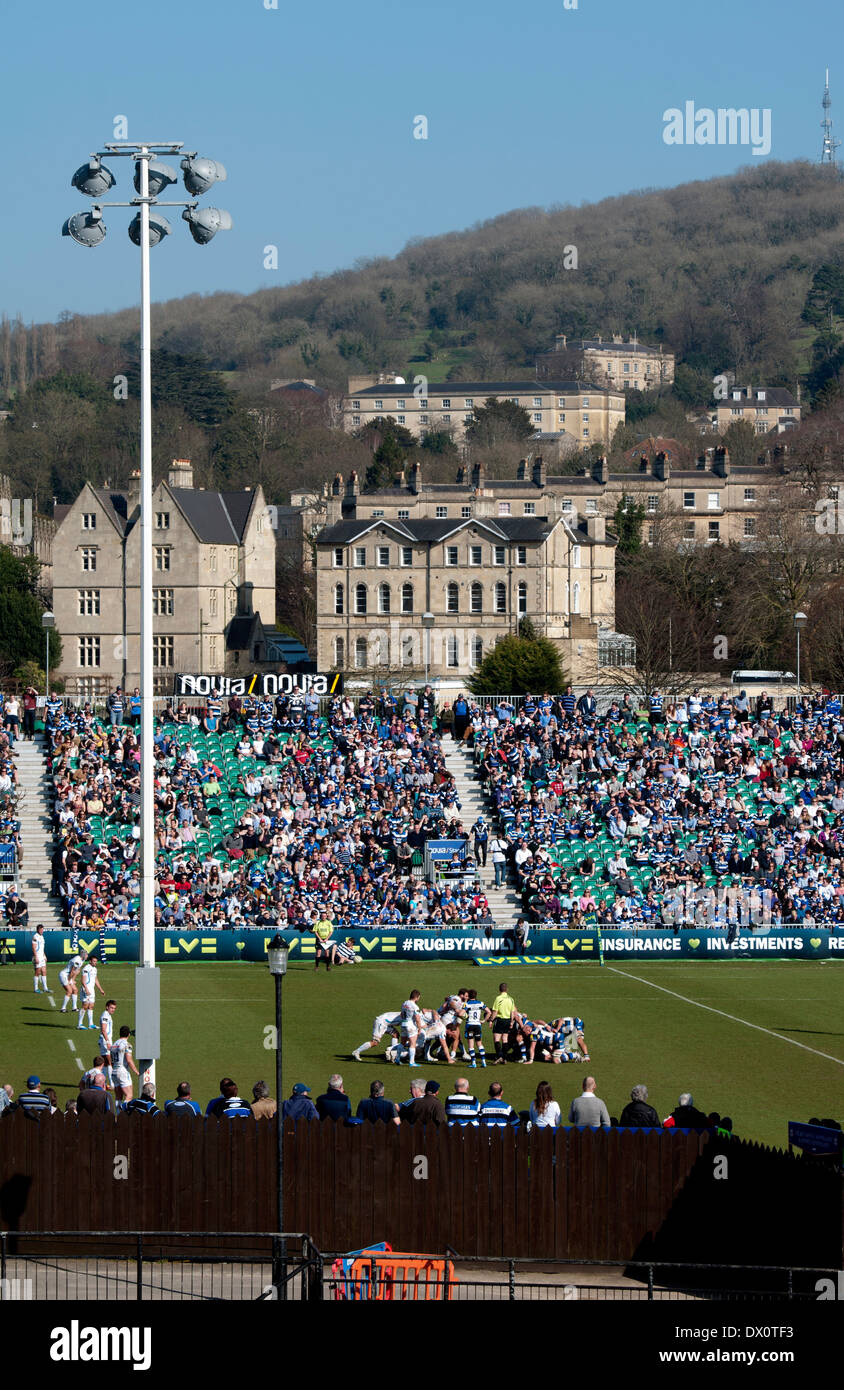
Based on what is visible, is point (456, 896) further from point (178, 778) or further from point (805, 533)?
point (805, 533)

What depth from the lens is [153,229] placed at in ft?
87.5

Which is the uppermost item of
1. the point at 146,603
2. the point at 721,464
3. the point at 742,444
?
the point at 742,444

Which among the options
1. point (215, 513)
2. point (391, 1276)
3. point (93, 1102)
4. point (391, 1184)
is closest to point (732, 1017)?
point (391, 1184)

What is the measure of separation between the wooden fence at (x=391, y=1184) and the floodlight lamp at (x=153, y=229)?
479 inches

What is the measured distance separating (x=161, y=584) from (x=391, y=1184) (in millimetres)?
87742

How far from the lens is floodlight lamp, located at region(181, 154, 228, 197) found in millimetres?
25875

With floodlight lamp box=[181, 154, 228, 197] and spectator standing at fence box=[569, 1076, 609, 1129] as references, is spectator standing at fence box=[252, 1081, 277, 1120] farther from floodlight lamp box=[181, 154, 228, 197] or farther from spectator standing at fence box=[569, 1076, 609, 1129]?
floodlight lamp box=[181, 154, 228, 197]

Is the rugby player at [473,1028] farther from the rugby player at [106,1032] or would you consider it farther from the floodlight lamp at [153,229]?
the floodlight lamp at [153,229]

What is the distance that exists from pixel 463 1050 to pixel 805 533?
83.9 m

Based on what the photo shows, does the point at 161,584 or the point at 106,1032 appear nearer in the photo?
the point at 106,1032

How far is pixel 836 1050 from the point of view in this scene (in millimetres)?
36406

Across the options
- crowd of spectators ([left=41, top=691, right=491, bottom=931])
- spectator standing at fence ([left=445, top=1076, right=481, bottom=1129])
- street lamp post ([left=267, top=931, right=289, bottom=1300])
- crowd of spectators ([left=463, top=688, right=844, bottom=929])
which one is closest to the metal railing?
street lamp post ([left=267, top=931, right=289, bottom=1300])

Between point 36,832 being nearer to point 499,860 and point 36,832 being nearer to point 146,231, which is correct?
point 499,860

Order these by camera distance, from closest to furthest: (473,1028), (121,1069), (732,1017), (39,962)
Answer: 1. (121,1069)
2. (473,1028)
3. (732,1017)
4. (39,962)
